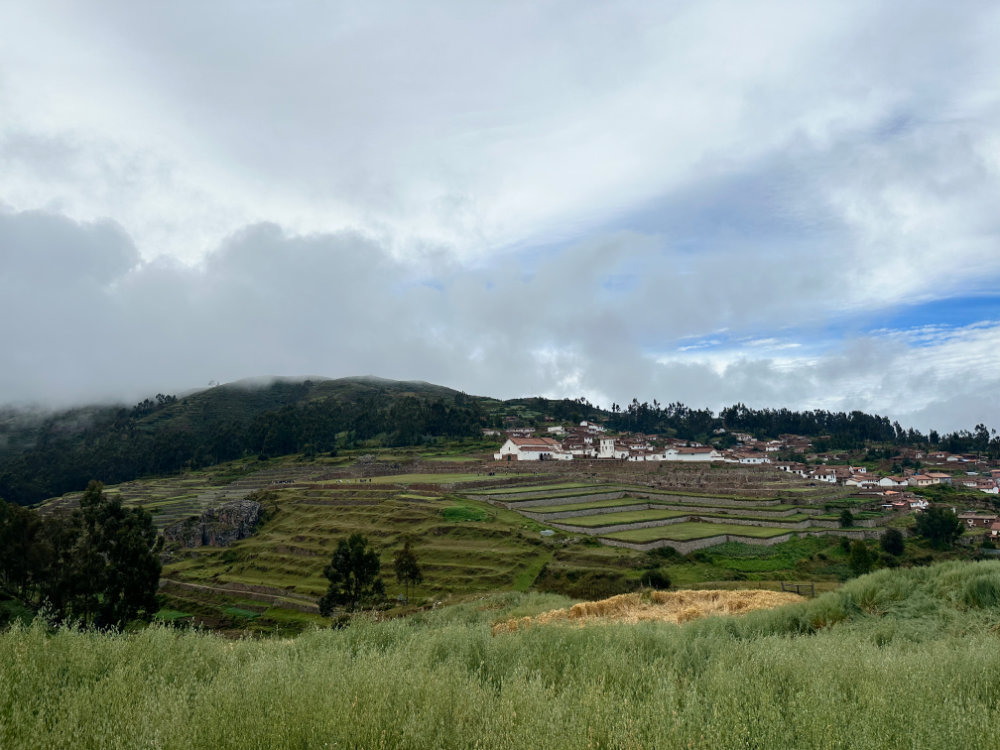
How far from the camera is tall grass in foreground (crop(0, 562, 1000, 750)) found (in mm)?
3549

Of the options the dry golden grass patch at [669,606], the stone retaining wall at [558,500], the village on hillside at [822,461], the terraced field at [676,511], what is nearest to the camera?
the dry golden grass patch at [669,606]

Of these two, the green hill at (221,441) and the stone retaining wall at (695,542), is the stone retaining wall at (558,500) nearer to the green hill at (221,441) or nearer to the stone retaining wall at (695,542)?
the stone retaining wall at (695,542)

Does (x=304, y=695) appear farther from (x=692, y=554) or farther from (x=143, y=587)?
(x=692, y=554)

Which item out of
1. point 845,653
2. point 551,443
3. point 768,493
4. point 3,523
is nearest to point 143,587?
point 3,523

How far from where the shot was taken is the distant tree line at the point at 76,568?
2592 cm

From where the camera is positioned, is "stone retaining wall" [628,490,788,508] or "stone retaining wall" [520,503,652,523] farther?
"stone retaining wall" [628,490,788,508]

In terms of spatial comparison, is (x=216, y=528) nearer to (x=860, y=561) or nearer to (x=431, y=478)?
(x=431, y=478)

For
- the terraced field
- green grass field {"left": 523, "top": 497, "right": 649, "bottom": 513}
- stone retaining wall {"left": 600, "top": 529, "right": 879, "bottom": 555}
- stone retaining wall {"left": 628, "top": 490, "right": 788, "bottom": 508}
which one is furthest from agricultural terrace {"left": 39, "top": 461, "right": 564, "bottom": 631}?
stone retaining wall {"left": 628, "top": 490, "right": 788, "bottom": 508}

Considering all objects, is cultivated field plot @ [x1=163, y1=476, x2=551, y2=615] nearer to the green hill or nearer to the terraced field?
the terraced field

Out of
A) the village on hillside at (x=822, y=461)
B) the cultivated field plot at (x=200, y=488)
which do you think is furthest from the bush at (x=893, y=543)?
the cultivated field plot at (x=200, y=488)

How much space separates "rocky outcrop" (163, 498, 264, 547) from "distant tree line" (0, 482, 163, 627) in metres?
24.8

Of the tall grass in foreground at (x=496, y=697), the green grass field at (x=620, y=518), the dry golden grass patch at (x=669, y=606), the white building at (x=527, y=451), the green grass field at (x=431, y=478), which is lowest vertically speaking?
the green grass field at (x=620, y=518)

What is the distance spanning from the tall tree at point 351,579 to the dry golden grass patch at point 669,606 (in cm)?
2073

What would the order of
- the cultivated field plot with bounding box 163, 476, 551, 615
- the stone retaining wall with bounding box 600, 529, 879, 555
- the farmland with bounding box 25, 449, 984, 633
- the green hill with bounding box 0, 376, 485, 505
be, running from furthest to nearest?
the green hill with bounding box 0, 376, 485, 505 < the stone retaining wall with bounding box 600, 529, 879, 555 < the cultivated field plot with bounding box 163, 476, 551, 615 < the farmland with bounding box 25, 449, 984, 633
